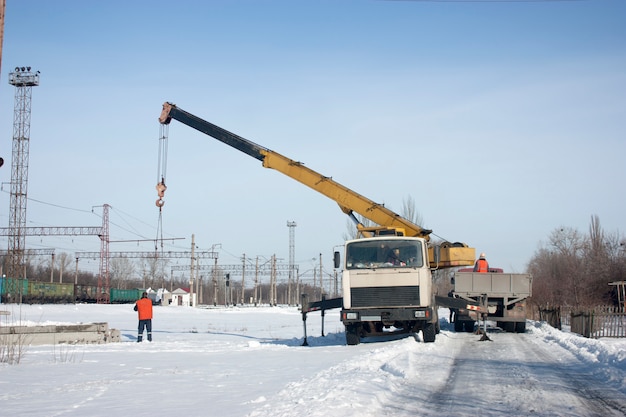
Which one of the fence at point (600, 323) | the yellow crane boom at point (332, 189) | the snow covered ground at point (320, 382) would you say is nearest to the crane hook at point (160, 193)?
the yellow crane boom at point (332, 189)

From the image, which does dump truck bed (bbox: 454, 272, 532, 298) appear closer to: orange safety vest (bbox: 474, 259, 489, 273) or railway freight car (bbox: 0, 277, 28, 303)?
orange safety vest (bbox: 474, 259, 489, 273)

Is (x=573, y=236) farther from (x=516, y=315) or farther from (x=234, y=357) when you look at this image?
(x=234, y=357)

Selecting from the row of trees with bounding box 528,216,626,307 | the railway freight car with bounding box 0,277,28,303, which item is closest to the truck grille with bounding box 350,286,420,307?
the row of trees with bounding box 528,216,626,307

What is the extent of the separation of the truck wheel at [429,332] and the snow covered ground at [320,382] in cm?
55

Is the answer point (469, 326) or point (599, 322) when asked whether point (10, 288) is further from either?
point (599, 322)

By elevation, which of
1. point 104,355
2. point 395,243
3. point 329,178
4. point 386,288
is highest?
point 329,178

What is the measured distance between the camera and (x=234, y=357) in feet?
48.9

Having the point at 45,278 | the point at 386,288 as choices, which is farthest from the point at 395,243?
the point at 45,278

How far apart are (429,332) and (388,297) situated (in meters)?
1.63

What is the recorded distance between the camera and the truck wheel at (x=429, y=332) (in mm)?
17312

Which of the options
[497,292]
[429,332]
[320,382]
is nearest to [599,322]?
[497,292]

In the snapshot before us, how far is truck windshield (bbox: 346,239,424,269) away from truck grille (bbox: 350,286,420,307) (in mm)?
639

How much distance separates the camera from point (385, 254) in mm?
17422

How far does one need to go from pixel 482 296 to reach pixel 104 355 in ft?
43.1
